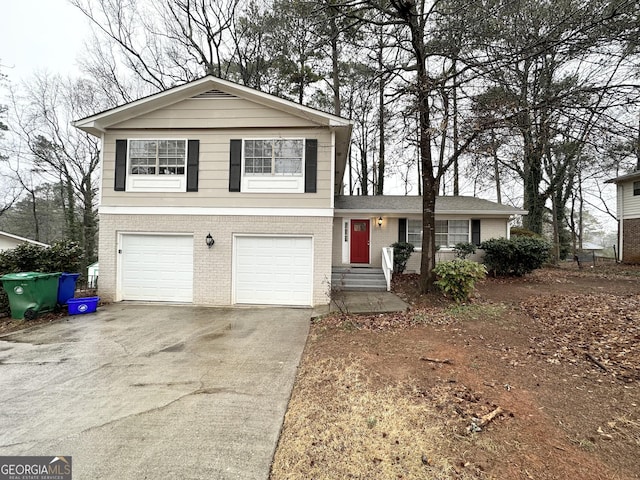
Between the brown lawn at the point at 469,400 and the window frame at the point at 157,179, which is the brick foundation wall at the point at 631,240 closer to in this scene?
the brown lawn at the point at 469,400

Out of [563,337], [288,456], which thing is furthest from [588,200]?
[288,456]

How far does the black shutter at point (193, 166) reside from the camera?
7.52m

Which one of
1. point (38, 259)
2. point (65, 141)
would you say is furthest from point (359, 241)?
point (65, 141)

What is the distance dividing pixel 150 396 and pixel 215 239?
4755 mm

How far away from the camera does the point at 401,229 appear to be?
37.8ft

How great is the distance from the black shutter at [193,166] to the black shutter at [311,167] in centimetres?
295

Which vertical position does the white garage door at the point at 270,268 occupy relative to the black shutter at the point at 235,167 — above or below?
below

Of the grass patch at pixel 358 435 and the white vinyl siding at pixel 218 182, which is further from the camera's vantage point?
the white vinyl siding at pixel 218 182

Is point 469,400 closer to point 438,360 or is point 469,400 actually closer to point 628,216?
point 438,360

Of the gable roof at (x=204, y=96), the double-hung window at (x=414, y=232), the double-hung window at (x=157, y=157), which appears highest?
the gable roof at (x=204, y=96)

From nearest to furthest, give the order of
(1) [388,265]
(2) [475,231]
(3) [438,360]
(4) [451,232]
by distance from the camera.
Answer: (3) [438,360], (1) [388,265], (2) [475,231], (4) [451,232]

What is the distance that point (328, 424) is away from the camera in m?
2.52

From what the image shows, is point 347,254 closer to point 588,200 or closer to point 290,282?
point 290,282

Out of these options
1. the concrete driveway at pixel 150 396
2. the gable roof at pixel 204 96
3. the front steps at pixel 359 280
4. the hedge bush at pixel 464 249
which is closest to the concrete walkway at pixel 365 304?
the front steps at pixel 359 280
